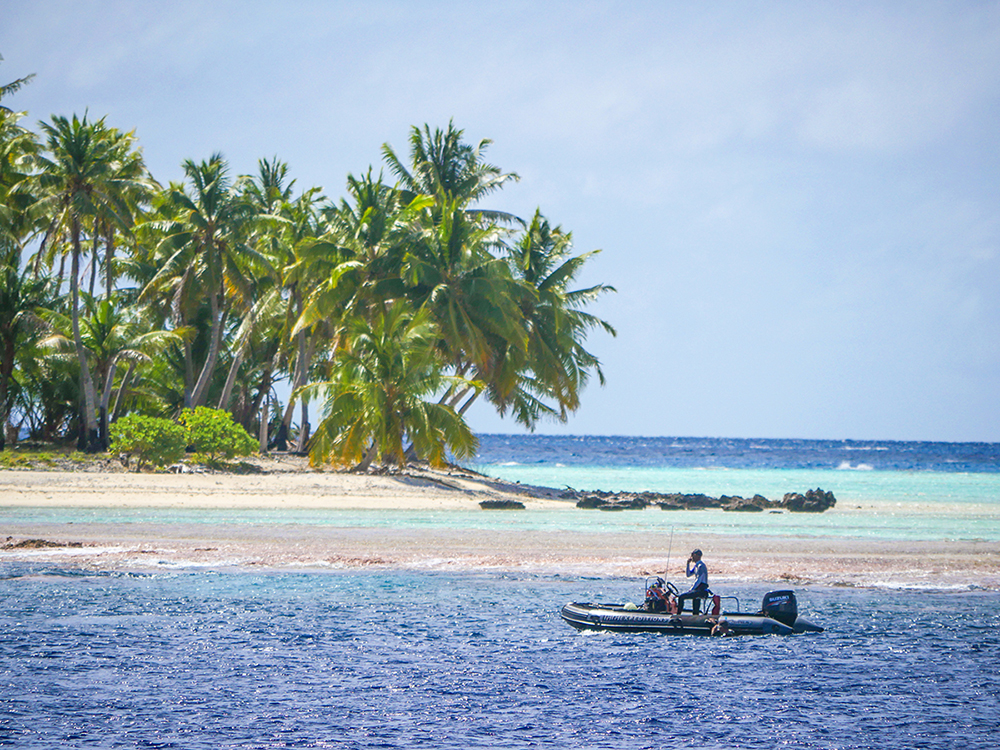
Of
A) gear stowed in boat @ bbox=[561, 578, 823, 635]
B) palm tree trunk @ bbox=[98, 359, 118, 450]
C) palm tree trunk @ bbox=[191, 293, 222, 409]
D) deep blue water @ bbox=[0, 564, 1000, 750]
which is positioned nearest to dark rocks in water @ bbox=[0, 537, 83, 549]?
deep blue water @ bbox=[0, 564, 1000, 750]

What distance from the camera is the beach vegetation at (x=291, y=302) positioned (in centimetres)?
3372

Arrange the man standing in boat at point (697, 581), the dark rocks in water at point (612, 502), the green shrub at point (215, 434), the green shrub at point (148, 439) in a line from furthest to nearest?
the dark rocks in water at point (612, 502)
the green shrub at point (215, 434)
the green shrub at point (148, 439)
the man standing in boat at point (697, 581)

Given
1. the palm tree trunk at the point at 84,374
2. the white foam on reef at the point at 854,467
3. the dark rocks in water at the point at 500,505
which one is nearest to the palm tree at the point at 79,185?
the palm tree trunk at the point at 84,374

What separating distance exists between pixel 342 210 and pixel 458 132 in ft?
21.0

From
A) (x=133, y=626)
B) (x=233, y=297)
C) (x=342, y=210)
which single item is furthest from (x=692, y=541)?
(x=233, y=297)

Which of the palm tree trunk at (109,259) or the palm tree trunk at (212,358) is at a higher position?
the palm tree trunk at (109,259)

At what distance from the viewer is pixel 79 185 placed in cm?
3753

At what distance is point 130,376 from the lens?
42219 millimetres

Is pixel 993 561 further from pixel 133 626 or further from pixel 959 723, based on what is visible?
pixel 133 626

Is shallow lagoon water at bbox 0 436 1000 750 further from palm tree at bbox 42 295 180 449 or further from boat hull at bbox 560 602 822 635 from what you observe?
palm tree at bbox 42 295 180 449

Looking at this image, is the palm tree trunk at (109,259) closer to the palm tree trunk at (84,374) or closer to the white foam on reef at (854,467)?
the palm tree trunk at (84,374)

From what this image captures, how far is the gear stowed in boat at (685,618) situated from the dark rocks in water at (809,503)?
67.8 feet

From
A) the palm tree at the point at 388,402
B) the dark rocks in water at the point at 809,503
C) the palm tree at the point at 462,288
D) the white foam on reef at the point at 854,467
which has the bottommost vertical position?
the dark rocks in water at the point at 809,503

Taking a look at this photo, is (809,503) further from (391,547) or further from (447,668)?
(447,668)
